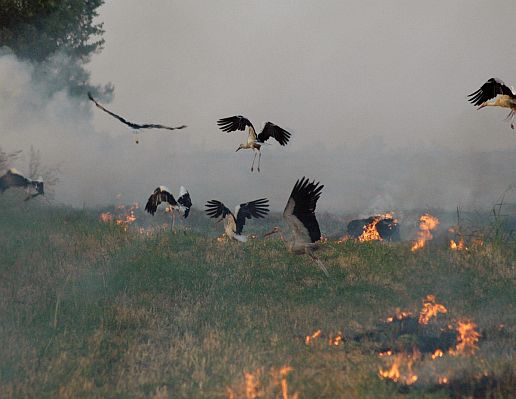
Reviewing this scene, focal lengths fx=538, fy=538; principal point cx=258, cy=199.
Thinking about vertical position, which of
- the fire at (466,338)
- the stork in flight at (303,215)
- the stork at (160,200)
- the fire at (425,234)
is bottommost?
the fire at (466,338)

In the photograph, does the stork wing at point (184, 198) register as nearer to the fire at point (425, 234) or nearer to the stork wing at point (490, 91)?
the fire at point (425, 234)

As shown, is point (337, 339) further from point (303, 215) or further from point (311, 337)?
point (303, 215)

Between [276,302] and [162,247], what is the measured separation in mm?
4630

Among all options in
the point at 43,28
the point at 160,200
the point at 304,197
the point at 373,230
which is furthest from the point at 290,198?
the point at 43,28

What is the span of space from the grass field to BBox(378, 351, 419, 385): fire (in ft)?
0.36

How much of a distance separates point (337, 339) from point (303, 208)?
2.63 meters

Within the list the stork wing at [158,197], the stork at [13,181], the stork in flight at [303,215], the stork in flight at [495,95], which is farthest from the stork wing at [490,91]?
the stork at [13,181]

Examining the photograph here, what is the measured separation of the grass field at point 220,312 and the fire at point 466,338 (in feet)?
0.57

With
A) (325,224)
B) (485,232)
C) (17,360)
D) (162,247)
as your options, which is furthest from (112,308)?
(325,224)

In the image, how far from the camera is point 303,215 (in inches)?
423

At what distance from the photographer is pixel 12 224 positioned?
1645 cm

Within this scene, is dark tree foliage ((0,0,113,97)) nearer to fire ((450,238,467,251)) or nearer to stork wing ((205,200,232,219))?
stork wing ((205,200,232,219))

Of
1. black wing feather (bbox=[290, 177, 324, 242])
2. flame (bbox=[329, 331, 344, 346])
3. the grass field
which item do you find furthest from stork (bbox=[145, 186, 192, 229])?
flame (bbox=[329, 331, 344, 346])

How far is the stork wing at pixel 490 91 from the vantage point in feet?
28.9
